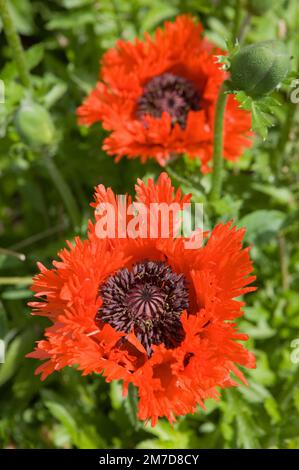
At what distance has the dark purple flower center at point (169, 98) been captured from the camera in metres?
2.52

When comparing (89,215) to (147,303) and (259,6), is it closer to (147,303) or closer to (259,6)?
(147,303)

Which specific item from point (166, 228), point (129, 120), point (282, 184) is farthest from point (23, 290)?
point (282, 184)

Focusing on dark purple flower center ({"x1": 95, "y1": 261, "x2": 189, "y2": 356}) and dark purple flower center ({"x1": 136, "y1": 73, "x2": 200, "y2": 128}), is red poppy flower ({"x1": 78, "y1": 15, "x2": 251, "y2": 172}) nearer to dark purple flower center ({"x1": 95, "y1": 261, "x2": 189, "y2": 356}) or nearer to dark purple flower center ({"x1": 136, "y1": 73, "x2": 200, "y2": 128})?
dark purple flower center ({"x1": 136, "y1": 73, "x2": 200, "y2": 128})

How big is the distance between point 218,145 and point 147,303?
65 centimetres

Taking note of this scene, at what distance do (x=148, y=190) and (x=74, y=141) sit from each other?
4.33 ft

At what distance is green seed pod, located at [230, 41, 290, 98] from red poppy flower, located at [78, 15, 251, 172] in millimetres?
514

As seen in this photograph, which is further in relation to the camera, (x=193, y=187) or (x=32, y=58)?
(x=32, y=58)

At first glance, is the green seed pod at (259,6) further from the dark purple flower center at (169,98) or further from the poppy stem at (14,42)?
the poppy stem at (14,42)

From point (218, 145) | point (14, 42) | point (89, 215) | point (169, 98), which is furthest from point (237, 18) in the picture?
point (89, 215)

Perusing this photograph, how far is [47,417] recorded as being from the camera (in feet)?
9.90

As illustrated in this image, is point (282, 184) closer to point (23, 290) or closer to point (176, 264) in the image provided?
point (176, 264)

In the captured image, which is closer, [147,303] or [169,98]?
[147,303]

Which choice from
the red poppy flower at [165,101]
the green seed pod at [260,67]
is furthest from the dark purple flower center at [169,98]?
the green seed pod at [260,67]

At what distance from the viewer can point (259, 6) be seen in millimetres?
2430
